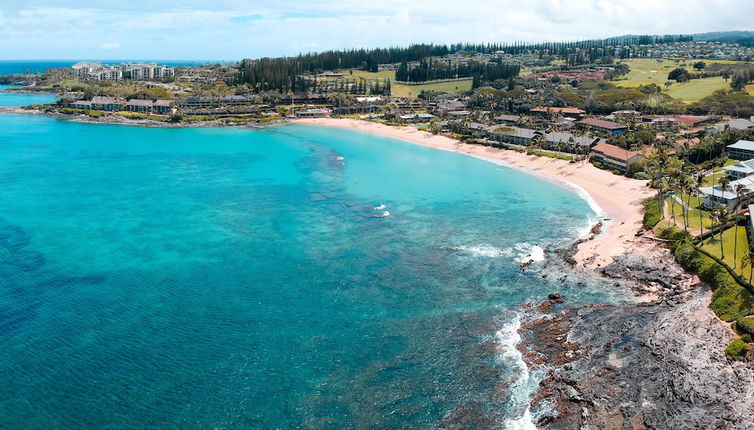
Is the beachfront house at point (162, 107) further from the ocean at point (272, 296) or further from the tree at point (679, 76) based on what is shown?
the tree at point (679, 76)

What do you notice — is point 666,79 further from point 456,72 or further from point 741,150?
point 741,150

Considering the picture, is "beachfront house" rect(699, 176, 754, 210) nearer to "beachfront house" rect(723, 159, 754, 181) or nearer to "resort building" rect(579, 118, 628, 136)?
"beachfront house" rect(723, 159, 754, 181)

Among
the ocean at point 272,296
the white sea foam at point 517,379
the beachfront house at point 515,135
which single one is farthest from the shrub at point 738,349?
the beachfront house at point 515,135

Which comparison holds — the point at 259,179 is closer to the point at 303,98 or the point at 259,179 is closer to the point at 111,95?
the point at 303,98

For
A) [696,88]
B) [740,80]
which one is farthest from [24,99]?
[740,80]

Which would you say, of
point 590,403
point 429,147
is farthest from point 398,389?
point 429,147

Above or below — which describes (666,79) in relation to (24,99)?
above

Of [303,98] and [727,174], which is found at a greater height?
[303,98]
